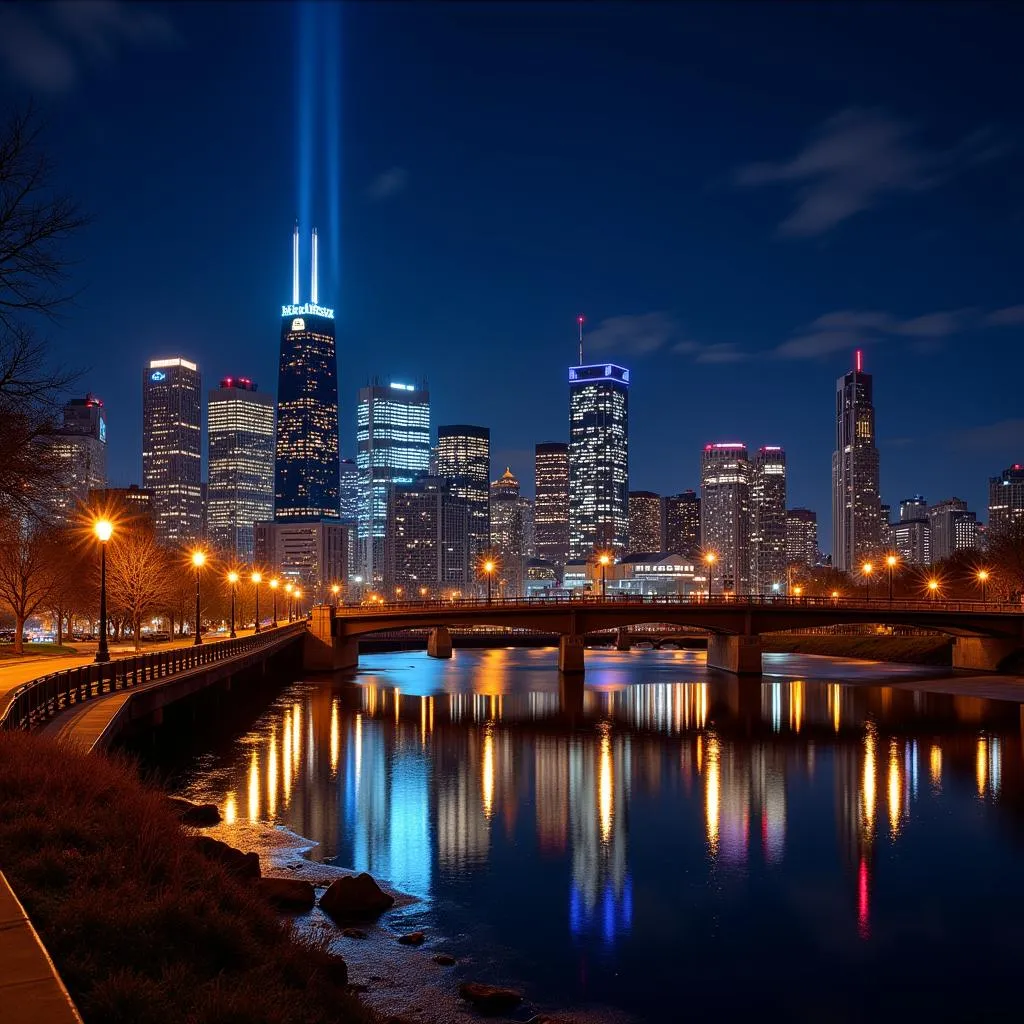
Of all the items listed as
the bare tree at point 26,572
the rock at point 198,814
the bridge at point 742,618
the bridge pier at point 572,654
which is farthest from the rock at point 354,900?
the bridge pier at point 572,654

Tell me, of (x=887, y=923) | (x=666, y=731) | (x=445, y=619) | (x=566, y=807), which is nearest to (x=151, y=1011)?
(x=887, y=923)

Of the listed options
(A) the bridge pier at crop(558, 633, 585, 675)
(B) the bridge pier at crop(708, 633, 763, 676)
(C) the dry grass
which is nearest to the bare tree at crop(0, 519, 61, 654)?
(A) the bridge pier at crop(558, 633, 585, 675)

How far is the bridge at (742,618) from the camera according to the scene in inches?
3578

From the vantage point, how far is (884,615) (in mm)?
89500

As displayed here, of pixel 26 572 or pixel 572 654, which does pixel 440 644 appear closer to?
pixel 572 654

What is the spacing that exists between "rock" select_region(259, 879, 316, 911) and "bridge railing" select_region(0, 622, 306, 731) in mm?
7978

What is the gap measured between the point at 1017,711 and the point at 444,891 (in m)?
54.0

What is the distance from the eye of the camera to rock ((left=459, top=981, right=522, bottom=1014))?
60.0 ft

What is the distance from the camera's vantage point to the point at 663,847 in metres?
31.8

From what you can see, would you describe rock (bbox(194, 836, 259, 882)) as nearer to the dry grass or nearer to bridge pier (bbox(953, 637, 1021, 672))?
the dry grass

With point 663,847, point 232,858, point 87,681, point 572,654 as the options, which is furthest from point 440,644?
point 232,858

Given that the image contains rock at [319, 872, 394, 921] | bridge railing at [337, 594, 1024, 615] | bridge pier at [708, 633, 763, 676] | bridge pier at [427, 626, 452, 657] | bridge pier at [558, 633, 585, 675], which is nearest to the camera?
rock at [319, 872, 394, 921]

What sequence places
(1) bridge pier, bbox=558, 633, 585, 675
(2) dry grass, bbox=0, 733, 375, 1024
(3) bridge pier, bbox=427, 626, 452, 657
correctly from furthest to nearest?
(3) bridge pier, bbox=427, 626, 452, 657 < (1) bridge pier, bbox=558, 633, 585, 675 < (2) dry grass, bbox=0, 733, 375, 1024

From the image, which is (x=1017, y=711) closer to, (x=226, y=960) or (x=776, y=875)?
(x=776, y=875)
